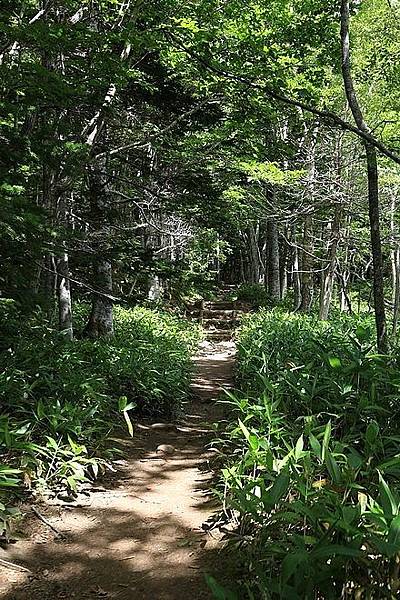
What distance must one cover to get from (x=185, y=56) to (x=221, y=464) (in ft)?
19.4

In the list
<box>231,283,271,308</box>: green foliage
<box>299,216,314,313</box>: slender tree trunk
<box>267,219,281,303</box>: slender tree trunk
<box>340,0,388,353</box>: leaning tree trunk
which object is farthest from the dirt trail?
<box>231,283,271,308</box>: green foliage

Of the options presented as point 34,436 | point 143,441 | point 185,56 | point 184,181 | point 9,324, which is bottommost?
point 143,441

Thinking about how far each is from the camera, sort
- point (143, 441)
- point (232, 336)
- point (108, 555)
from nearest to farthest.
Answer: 1. point (108, 555)
2. point (143, 441)
3. point (232, 336)

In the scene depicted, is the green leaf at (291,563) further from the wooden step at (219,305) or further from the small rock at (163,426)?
the wooden step at (219,305)

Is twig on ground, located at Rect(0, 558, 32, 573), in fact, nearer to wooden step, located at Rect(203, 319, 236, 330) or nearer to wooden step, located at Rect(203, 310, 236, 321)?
wooden step, located at Rect(203, 319, 236, 330)

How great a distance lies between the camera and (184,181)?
9.98 meters

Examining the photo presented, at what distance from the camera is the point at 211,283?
9.11 metres

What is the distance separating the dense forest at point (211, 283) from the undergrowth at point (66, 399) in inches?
1.2

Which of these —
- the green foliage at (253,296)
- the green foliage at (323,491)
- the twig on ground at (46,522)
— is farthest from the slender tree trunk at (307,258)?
the twig on ground at (46,522)

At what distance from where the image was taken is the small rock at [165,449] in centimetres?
569

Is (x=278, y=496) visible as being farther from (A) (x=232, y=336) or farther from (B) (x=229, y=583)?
(A) (x=232, y=336)

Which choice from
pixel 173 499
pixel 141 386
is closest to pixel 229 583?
pixel 173 499

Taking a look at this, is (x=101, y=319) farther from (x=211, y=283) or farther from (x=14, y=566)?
(x=14, y=566)

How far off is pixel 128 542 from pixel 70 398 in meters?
2.29
